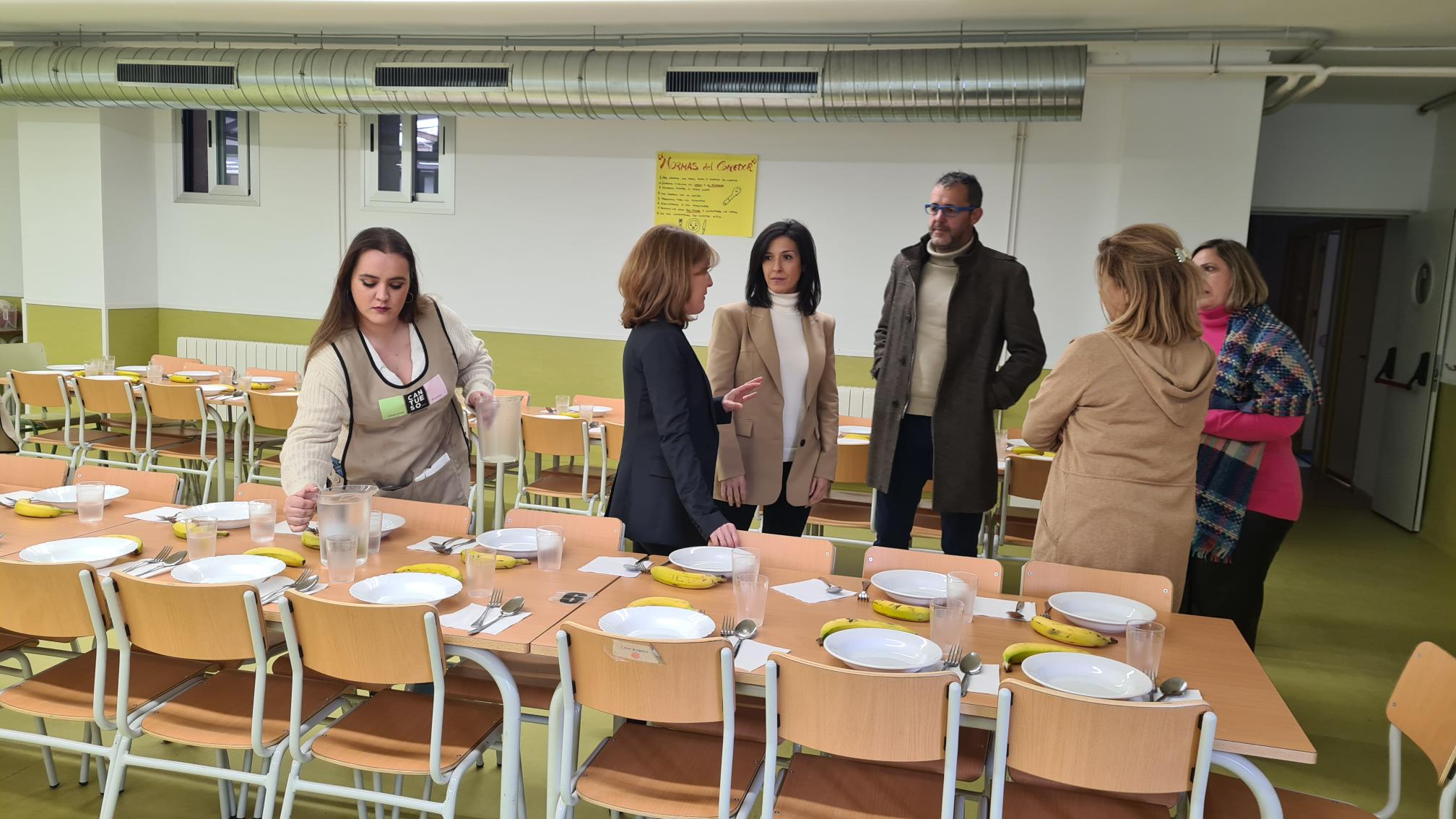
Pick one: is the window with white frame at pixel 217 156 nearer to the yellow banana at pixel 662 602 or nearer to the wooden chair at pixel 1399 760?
the yellow banana at pixel 662 602

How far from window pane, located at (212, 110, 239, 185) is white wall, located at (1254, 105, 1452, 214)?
7.46 meters

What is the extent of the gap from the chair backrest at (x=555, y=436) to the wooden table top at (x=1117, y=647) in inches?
92.0

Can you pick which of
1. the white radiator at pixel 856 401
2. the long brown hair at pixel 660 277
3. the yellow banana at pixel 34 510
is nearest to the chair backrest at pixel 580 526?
the long brown hair at pixel 660 277

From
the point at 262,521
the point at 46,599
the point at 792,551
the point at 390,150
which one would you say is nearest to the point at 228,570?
the point at 262,521

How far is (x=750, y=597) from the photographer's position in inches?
84.2

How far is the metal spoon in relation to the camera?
1.83 m

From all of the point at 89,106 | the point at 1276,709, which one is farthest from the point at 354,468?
the point at 89,106

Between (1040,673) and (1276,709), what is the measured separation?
425mm

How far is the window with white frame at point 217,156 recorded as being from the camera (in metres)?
7.46

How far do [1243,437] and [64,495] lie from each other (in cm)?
360

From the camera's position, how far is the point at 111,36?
6.88 m

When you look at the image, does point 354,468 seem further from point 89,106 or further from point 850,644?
point 89,106

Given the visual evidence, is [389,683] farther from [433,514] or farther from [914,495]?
[914,495]

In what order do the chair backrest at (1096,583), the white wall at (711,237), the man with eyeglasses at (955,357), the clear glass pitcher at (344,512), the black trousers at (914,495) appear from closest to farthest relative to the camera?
the clear glass pitcher at (344,512) < the chair backrest at (1096,583) < the man with eyeglasses at (955,357) < the black trousers at (914,495) < the white wall at (711,237)
